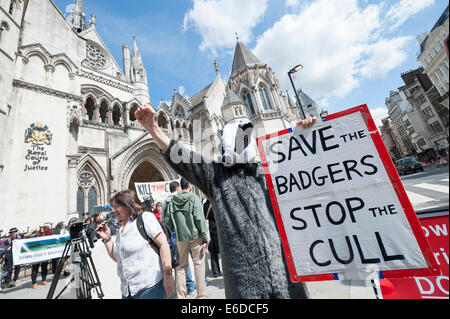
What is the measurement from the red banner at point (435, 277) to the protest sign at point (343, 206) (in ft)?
1.57

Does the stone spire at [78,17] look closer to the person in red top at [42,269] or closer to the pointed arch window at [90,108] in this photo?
the pointed arch window at [90,108]

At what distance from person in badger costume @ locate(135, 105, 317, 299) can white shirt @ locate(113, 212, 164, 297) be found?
0.82 m

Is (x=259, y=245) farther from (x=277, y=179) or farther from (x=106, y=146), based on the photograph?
(x=106, y=146)

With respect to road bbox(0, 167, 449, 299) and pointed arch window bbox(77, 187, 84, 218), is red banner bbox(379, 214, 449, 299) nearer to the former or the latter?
road bbox(0, 167, 449, 299)

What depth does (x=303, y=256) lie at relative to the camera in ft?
4.63

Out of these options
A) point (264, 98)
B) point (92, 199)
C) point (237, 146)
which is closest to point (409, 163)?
point (237, 146)

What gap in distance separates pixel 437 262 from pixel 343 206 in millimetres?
965

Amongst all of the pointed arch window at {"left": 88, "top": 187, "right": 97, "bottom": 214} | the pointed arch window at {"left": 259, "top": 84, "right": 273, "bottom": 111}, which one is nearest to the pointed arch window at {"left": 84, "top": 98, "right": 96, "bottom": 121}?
the pointed arch window at {"left": 88, "top": 187, "right": 97, "bottom": 214}

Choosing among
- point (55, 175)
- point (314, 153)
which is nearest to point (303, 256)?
point (314, 153)

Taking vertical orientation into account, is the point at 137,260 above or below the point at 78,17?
below

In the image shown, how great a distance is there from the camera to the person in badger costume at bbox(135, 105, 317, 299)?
1223 mm

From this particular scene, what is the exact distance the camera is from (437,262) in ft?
5.16

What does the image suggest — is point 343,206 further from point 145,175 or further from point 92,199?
point 145,175

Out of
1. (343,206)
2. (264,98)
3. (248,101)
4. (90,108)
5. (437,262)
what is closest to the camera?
(343,206)
